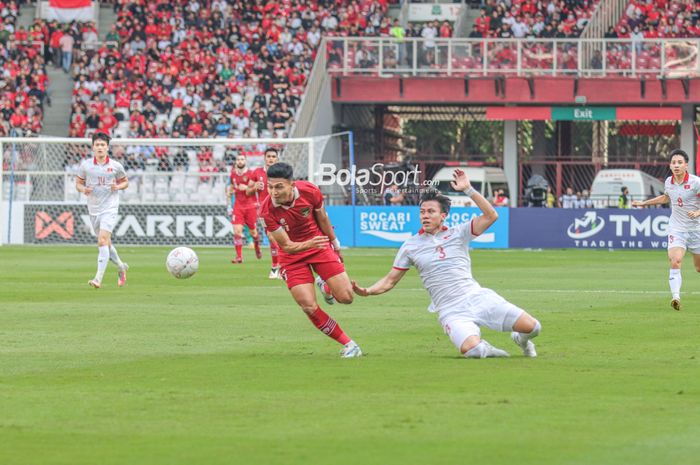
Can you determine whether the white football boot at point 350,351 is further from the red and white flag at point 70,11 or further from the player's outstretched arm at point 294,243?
the red and white flag at point 70,11

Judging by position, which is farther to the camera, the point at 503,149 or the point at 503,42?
the point at 503,149

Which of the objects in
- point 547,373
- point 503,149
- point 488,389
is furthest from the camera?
point 503,149

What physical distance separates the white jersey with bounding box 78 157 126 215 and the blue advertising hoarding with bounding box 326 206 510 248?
687 inches

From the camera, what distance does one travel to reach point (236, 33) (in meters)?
54.1

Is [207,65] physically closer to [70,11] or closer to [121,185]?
[70,11]

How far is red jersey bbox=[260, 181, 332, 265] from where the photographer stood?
1309cm

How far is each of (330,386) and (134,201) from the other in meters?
31.6

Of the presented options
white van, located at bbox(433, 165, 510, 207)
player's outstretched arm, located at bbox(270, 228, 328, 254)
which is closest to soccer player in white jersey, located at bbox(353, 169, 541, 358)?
player's outstretched arm, located at bbox(270, 228, 328, 254)

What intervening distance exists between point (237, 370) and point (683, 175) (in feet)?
32.8

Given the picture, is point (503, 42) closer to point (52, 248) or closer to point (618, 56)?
point (618, 56)

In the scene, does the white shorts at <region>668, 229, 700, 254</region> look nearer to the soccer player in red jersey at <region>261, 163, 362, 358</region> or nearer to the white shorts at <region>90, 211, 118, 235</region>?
the soccer player in red jersey at <region>261, 163, 362, 358</region>

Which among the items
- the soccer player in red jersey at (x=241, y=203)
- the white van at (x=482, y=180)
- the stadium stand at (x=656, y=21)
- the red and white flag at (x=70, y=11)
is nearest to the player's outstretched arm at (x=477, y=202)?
the soccer player in red jersey at (x=241, y=203)

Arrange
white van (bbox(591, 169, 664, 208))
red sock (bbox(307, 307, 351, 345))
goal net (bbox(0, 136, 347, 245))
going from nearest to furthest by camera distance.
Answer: red sock (bbox(307, 307, 351, 345))
goal net (bbox(0, 136, 347, 245))
white van (bbox(591, 169, 664, 208))

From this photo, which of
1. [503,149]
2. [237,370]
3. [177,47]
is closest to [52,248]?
[177,47]
